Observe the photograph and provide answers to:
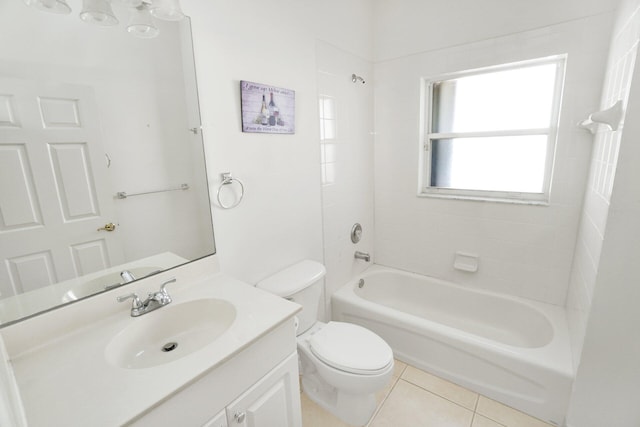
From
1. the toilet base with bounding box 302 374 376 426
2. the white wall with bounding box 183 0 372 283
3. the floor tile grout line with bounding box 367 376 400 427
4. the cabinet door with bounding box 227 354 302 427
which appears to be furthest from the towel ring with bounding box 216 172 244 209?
the floor tile grout line with bounding box 367 376 400 427

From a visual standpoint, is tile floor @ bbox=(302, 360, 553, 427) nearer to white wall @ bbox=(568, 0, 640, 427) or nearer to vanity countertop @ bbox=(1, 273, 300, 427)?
white wall @ bbox=(568, 0, 640, 427)

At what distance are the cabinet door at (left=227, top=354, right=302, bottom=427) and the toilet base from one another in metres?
0.42

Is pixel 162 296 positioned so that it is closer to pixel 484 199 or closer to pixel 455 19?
pixel 484 199

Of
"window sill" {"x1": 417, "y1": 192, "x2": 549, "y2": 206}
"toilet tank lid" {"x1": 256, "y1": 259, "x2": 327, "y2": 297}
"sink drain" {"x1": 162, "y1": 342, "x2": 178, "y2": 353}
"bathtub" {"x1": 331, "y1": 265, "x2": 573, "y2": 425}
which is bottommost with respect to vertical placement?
"bathtub" {"x1": 331, "y1": 265, "x2": 573, "y2": 425}

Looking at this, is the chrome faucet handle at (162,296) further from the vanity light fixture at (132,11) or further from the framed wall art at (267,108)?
the vanity light fixture at (132,11)

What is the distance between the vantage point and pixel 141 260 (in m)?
1.18

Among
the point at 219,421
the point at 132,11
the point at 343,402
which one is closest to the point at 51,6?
the point at 132,11

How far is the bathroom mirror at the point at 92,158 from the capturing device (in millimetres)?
877

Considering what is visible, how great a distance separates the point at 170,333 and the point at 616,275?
5.87 feet

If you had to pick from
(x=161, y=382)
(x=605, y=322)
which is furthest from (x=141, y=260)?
(x=605, y=322)

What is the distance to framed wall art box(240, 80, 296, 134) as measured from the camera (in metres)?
1.42

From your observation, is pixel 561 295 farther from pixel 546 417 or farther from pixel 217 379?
pixel 217 379

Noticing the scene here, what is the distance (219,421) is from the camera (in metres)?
0.90

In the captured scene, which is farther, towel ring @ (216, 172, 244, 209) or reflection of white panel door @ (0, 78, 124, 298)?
towel ring @ (216, 172, 244, 209)
